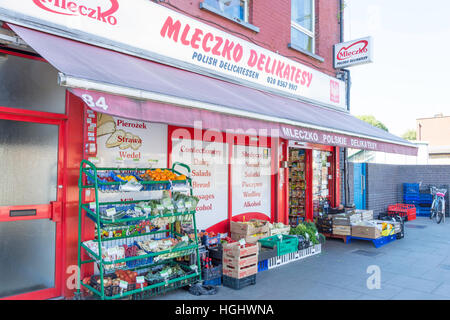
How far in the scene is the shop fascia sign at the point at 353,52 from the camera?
941 centimetres

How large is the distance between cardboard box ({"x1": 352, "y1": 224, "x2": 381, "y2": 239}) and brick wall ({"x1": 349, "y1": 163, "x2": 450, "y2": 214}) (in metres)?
3.35

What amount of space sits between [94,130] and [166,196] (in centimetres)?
143

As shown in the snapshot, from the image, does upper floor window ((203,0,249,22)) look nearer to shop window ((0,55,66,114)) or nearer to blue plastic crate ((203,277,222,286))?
shop window ((0,55,66,114))

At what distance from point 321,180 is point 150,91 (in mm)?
7742

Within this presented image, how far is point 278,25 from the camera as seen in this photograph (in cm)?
841

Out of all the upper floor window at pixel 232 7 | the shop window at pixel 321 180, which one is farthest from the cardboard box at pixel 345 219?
the upper floor window at pixel 232 7

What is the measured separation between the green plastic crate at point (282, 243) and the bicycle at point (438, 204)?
8.13 m

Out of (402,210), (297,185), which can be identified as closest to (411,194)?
(402,210)

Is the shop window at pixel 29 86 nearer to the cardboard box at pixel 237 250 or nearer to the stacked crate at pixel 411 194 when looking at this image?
the cardboard box at pixel 237 250

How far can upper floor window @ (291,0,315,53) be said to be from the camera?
9.48m

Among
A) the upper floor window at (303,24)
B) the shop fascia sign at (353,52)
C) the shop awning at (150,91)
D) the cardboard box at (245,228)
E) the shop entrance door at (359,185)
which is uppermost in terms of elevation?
the upper floor window at (303,24)

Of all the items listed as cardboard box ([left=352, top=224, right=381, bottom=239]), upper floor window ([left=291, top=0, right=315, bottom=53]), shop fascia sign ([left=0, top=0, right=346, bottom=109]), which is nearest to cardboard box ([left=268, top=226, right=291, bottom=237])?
cardboard box ([left=352, top=224, right=381, bottom=239])
